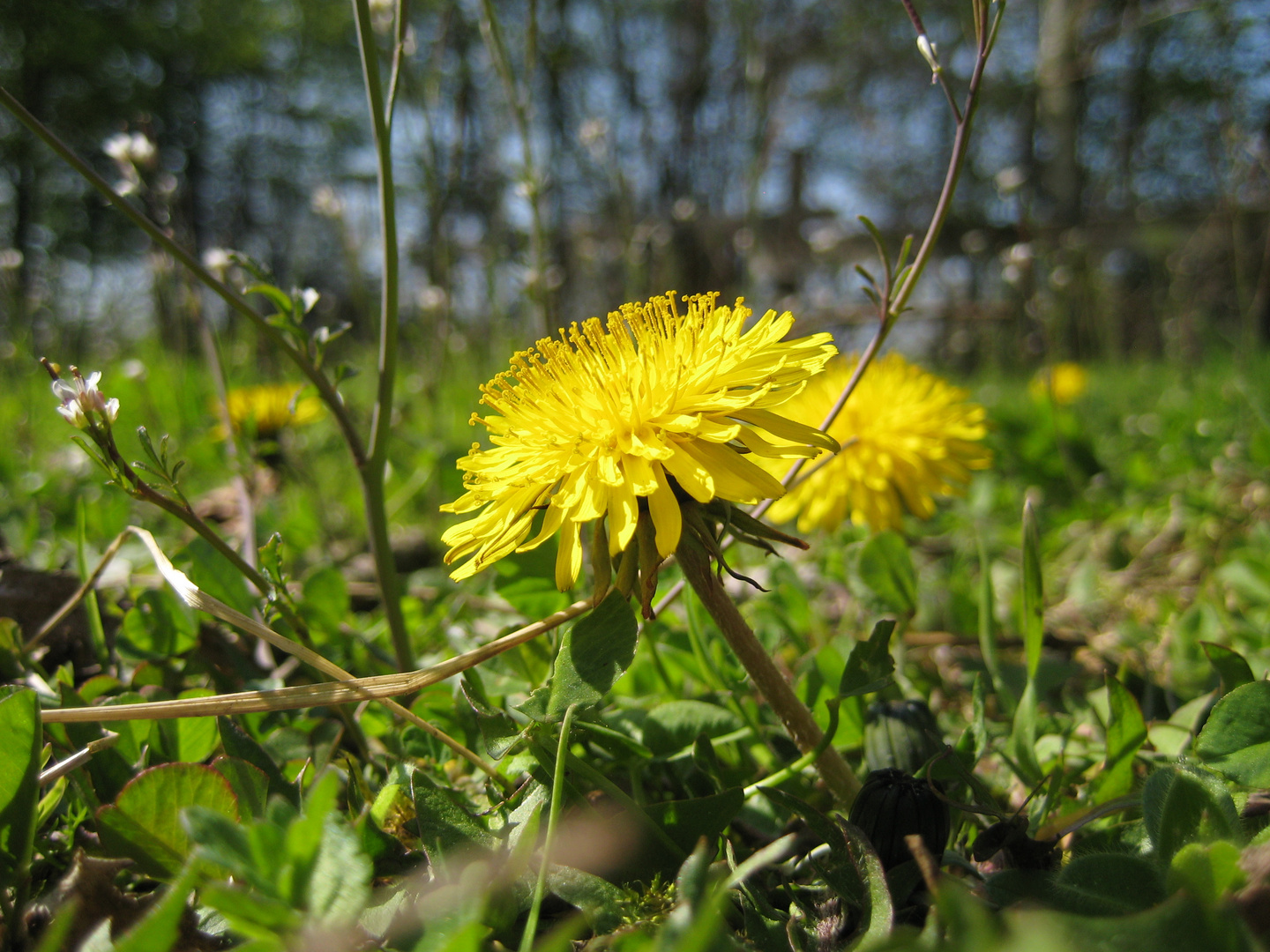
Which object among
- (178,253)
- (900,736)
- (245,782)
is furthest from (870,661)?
(178,253)

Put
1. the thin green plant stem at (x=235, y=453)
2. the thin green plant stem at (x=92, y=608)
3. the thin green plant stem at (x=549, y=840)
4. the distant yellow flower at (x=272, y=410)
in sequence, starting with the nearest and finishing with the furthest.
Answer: the thin green plant stem at (x=549, y=840), the thin green plant stem at (x=92, y=608), the thin green plant stem at (x=235, y=453), the distant yellow flower at (x=272, y=410)

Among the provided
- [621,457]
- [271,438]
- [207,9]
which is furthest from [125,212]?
[207,9]

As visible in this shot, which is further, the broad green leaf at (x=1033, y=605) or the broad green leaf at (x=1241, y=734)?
the broad green leaf at (x=1033, y=605)

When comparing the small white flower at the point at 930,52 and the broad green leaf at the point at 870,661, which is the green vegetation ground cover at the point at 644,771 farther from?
the small white flower at the point at 930,52

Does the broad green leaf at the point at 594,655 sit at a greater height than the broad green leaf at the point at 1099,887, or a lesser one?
greater

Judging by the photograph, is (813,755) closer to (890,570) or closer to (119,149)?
(890,570)

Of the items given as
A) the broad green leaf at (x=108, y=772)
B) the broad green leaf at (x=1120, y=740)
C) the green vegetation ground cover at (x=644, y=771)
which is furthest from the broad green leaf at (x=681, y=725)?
the broad green leaf at (x=108, y=772)
